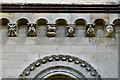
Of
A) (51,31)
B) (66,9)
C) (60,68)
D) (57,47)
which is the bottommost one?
(60,68)

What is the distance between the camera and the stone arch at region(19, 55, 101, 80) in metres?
9.35

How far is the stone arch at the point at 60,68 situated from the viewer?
368 inches

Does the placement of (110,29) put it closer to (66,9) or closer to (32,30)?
(66,9)

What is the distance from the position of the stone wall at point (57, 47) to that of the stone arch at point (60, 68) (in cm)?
9

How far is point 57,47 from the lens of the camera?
9672 mm

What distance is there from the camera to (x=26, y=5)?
10.0 m

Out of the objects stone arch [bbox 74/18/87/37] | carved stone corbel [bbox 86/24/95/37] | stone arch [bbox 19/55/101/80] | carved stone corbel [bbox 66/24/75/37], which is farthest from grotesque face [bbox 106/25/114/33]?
stone arch [bbox 19/55/101/80]

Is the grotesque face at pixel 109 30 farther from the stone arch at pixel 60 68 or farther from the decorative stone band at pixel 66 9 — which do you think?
the stone arch at pixel 60 68

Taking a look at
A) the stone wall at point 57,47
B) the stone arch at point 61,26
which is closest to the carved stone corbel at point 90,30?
the stone wall at point 57,47

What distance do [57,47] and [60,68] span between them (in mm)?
445

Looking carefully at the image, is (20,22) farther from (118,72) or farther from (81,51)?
(118,72)

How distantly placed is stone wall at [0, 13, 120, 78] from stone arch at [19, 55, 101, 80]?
94mm

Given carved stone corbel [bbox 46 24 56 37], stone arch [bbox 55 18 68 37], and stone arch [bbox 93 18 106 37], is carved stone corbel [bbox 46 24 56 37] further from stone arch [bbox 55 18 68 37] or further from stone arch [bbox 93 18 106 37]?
stone arch [bbox 93 18 106 37]

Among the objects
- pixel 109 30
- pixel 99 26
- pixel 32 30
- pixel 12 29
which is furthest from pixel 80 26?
pixel 12 29
